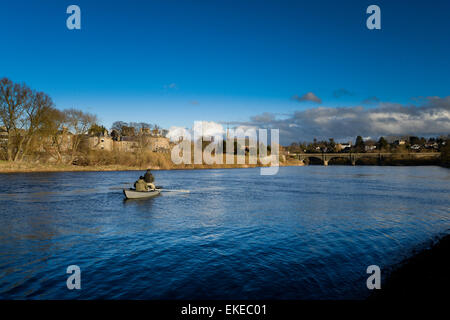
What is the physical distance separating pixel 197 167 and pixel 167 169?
9792mm

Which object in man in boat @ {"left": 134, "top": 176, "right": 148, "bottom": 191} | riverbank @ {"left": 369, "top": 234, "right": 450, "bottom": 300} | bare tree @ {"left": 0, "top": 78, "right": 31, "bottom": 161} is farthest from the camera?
bare tree @ {"left": 0, "top": 78, "right": 31, "bottom": 161}

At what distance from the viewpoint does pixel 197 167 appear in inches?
3246

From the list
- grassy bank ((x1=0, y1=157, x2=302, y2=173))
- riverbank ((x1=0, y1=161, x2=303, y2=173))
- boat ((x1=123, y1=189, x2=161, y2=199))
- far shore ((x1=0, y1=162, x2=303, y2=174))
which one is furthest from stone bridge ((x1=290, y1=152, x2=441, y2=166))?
boat ((x1=123, y1=189, x2=161, y2=199))

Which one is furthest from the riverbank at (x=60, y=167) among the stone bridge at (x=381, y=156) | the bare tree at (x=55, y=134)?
the stone bridge at (x=381, y=156)

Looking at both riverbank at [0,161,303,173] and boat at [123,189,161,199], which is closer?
boat at [123,189,161,199]

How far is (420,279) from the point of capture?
8.11m

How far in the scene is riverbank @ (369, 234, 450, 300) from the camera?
7.16 meters

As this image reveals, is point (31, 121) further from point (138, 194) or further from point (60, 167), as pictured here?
point (138, 194)

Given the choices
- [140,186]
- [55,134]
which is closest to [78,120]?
[55,134]

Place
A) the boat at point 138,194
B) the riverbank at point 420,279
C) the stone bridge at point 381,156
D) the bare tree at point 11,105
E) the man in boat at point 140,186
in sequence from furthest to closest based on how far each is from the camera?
the stone bridge at point 381,156 < the bare tree at point 11,105 < the man in boat at point 140,186 < the boat at point 138,194 < the riverbank at point 420,279

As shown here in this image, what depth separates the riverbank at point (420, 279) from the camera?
7.16 m

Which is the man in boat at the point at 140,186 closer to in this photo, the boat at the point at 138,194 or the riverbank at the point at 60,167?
the boat at the point at 138,194

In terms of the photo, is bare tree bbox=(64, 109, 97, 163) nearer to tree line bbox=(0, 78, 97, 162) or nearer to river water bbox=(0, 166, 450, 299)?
tree line bbox=(0, 78, 97, 162)

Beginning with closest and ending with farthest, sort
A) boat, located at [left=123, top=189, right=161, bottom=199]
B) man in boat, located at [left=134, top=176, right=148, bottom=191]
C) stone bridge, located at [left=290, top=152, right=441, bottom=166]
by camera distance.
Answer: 1. boat, located at [left=123, top=189, right=161, bottom=199]
2. man in boat, located at [left=134, top=176, right=148, bottom=191]
3. stone bridge, located at [left=290, top=152, right=441, bottom=166]
